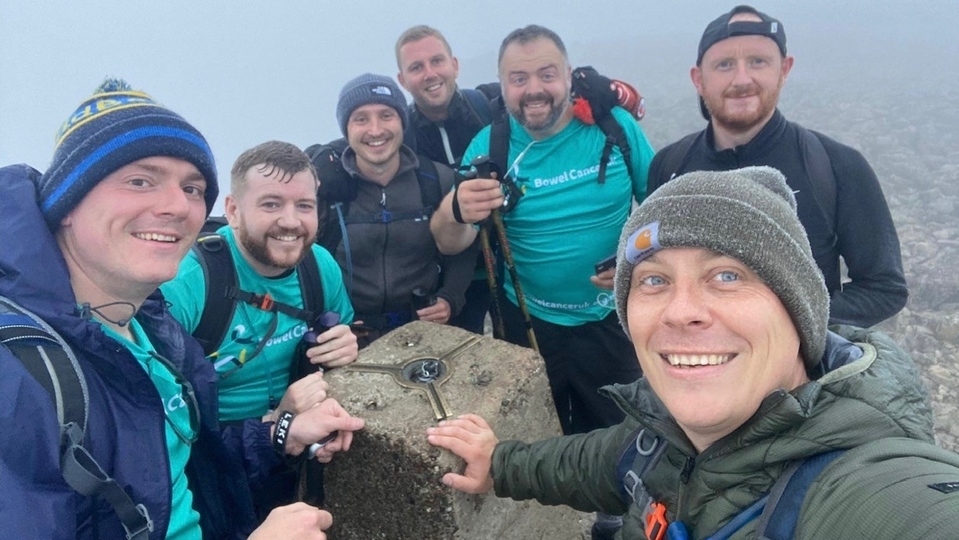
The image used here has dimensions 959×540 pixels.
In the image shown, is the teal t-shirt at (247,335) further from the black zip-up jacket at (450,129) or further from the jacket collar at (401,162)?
the black zip-up jacket at (450,129)

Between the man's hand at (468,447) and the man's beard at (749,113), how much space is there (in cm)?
303

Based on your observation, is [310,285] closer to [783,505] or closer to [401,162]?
[401,162]

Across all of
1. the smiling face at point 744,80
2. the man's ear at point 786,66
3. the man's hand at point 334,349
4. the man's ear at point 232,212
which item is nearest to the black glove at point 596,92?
the smiling face at point 744,80

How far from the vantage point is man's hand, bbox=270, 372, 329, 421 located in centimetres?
380

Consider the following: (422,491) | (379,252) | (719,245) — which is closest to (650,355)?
(719,245)

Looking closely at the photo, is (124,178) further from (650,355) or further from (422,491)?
(650,355)

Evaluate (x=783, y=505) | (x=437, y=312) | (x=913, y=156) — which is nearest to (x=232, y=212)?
(x=437, y=312)

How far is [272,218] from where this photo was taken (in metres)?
4.29

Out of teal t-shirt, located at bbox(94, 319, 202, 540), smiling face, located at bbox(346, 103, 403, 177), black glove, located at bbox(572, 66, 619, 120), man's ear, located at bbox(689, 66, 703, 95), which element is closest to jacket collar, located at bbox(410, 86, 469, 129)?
smiling face, located at bbox(346, 103, 403, 177)

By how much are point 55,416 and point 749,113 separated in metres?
4.63

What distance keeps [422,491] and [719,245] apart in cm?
228

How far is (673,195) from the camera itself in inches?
93.2

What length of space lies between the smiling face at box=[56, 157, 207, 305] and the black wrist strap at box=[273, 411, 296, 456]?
1.20m

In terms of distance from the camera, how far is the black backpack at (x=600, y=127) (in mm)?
5562
